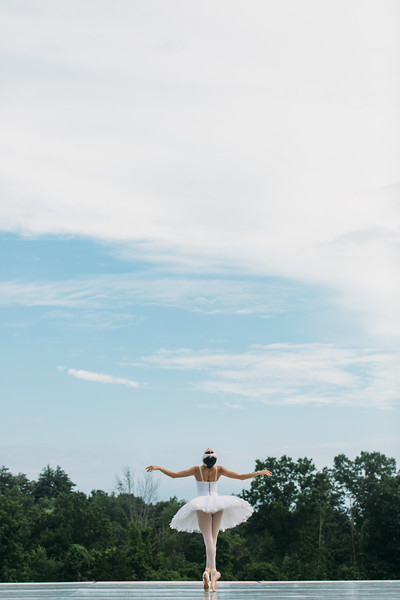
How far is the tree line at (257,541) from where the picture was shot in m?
30.5

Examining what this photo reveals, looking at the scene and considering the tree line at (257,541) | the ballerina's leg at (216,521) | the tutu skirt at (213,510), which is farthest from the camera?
the tree line at (257,541)

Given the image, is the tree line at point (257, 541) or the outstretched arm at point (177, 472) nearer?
the outstretched arm at point (177, 472)

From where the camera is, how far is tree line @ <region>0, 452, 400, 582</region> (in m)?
30.5

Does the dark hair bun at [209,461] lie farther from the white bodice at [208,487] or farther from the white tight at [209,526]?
the white tight at [209,526]

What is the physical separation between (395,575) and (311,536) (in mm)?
4566

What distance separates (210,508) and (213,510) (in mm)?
54

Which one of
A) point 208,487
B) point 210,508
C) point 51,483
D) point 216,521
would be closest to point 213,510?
point 210,508

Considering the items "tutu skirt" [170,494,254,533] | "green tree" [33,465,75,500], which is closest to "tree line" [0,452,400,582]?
"tutu skirt" [170,494,254,533]

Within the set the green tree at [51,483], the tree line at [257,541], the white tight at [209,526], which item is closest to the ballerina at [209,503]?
the white tight at [209,526]

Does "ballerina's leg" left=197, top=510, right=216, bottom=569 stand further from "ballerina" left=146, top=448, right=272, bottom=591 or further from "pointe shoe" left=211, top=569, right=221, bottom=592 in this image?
"pointe shoe" left=211, top=569, right=221, bottom=592

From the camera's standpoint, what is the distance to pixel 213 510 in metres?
11.3

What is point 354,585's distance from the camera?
15242mm

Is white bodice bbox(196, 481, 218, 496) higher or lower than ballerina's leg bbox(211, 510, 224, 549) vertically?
higher

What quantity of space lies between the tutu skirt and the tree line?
17.9m
